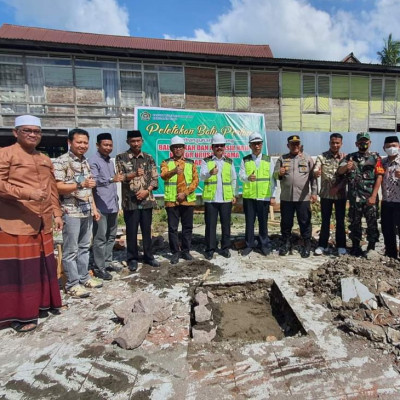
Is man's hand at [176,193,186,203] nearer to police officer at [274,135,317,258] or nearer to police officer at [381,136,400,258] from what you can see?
police officer at [274,135,317,258]


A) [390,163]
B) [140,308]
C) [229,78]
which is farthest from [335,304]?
[229,78]

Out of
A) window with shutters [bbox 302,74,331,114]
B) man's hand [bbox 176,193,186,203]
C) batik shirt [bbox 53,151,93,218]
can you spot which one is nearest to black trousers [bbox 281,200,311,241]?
man's hand [bbox 176,193,186,203]

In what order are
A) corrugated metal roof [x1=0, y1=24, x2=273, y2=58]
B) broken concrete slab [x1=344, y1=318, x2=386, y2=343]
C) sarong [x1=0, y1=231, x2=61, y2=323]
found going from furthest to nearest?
corrugated metal roof [x1=0, y1=24, x2=273, y2=58] → sarong [x1=0, y1=231, x2=61, y2=323] → broken concrete slab [x1=344, y1=318, x2=386, y2=343]

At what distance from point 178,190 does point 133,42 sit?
16370 mm

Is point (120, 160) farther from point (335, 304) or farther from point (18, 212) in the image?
point (335, 304)

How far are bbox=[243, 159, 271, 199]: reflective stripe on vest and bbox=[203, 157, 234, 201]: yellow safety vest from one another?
0.32 metres

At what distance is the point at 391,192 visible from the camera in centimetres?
434

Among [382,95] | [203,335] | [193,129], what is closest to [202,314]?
[203,335]

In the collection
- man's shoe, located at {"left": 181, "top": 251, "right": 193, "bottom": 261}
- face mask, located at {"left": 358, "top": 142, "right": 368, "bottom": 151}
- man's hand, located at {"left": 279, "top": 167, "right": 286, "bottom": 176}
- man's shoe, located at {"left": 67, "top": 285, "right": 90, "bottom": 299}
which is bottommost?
man's shoe, located at {"left": 67, "top": 285, "right": 90, "bottom": 299}

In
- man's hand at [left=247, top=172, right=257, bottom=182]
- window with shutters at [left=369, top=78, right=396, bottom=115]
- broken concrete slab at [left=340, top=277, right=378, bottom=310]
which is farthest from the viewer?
window with shutters at [left=369, top=78, right=396, bottom=115]

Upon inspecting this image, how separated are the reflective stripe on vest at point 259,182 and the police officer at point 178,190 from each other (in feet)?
2.99

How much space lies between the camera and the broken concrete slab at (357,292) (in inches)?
121

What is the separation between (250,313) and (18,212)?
283 cm

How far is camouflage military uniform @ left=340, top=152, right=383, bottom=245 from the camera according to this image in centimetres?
454
